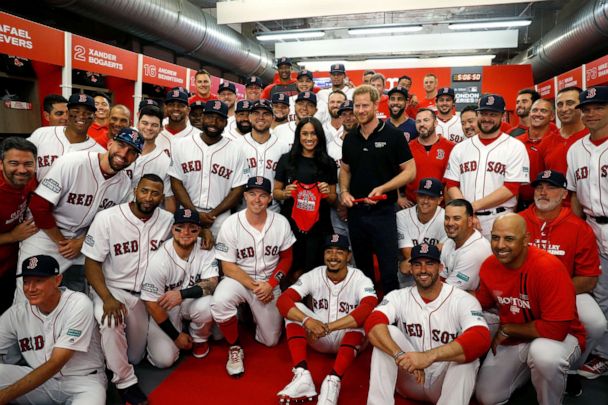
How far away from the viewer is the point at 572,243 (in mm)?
3324

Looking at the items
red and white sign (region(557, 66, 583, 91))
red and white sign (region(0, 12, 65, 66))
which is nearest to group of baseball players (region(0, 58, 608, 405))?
red and white sign (region(0, 12, 65, 66))

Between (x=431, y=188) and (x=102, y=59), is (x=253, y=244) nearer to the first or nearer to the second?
(x=431, y=188)

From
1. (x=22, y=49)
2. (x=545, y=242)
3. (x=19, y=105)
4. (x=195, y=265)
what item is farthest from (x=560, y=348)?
(x=19, y=105)

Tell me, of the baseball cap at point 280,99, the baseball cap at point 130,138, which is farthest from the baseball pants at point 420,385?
the baseball cap at point 280,99

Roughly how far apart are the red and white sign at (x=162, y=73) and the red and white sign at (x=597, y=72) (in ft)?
27.0

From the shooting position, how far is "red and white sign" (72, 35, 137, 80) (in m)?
6.15

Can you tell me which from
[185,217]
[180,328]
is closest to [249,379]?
[180,328]

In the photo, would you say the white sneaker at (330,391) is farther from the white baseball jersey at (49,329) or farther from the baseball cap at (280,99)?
the baseball cap at (280,99)

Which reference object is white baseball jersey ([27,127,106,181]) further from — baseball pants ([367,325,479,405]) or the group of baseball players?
baseball pants ([367,325,479,405])

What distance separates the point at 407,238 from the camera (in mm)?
4281

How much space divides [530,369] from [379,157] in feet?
6.55

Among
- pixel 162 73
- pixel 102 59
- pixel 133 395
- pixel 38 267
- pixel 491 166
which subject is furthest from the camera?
pixel 162 73

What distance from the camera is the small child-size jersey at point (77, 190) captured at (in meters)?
3.44

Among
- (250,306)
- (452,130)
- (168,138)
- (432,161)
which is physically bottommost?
(250,306)
